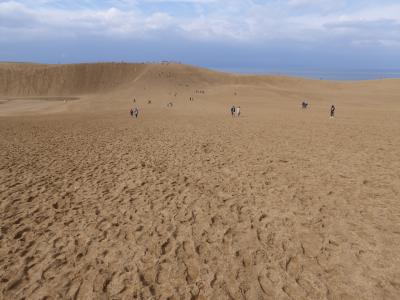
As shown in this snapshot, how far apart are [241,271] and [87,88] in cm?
8335

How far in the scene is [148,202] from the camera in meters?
8.86

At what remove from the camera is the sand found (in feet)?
18.5

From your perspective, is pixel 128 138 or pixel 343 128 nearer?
pixel 128 138

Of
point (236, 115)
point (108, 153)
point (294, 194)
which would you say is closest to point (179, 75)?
point (236, 115)

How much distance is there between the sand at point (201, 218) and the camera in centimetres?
565

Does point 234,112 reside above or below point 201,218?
above

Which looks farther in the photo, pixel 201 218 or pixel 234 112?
pixel 234 112

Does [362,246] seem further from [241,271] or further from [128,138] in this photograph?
[128,138]

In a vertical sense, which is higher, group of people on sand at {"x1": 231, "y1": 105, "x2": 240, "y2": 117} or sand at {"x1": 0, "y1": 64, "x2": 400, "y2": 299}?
group of people on sand at {"x1": 231, "y1": 105, "x2": 240, "y2": 117}

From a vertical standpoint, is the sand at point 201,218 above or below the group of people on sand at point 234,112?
below

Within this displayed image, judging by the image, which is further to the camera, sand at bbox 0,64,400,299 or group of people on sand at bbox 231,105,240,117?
group of people on sand at bbox 231,105,240,117

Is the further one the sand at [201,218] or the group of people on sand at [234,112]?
the group of people on sand at [234,112]

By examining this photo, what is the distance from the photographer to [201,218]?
7.93 metres

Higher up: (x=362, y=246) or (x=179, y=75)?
(x=179, y=75)
